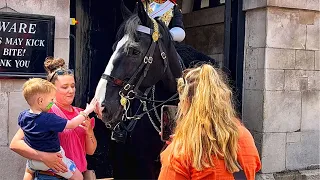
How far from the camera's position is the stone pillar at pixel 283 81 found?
5613 millimetres

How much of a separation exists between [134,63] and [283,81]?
7.86 ft

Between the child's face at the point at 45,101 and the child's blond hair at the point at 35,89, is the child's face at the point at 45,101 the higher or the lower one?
the lower one

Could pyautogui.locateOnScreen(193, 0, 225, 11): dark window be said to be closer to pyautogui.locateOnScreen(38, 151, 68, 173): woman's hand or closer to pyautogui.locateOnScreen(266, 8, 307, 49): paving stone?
pyautogui.locateOnScreen(266, 8, 307, 49): paving stone

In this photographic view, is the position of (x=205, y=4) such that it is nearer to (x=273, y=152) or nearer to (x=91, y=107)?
(x=273, y=152)

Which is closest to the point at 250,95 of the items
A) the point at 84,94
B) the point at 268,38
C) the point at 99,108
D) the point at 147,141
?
the point at 268,38

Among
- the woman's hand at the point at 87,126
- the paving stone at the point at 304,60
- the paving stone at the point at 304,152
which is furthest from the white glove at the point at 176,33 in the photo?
the paving stone at the point at 304,152

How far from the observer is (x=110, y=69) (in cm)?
399

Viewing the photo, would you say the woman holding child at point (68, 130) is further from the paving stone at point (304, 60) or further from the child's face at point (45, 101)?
the paving stone at point (304, 60)

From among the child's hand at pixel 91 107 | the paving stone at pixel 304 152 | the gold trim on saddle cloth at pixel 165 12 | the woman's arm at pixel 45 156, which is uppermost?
the gold trim on saddle cloth at pixel 165 12

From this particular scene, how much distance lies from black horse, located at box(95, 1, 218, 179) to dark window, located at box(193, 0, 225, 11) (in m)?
2.33

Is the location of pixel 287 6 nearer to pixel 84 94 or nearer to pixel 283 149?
pixel 283 149

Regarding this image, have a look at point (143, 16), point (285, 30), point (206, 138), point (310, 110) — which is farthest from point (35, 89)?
point (310, 110)

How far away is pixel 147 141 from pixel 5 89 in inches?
59.5

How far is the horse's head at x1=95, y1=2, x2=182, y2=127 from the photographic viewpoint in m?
3.97
